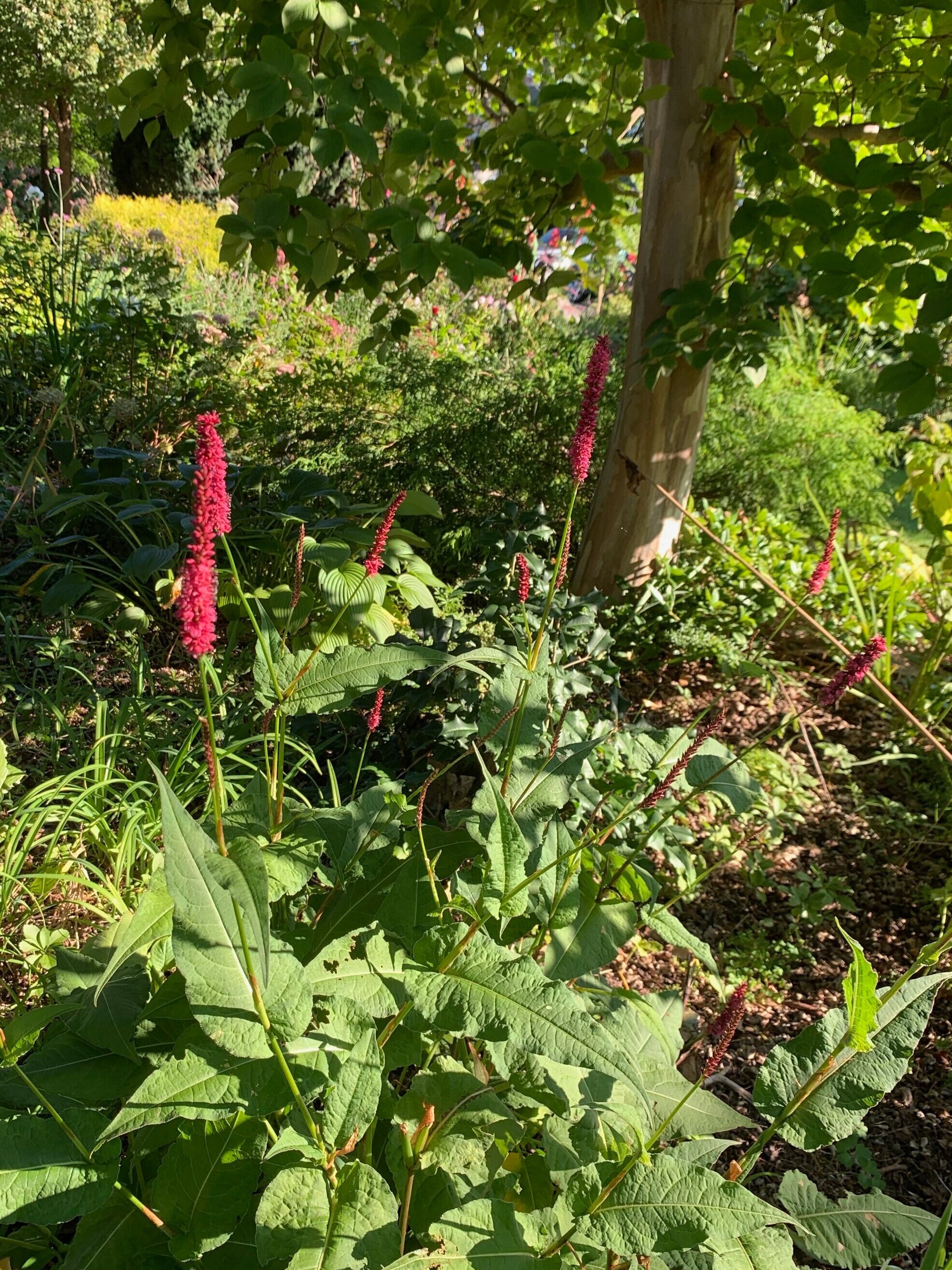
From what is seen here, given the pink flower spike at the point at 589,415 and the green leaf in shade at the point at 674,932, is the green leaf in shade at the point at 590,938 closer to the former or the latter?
the green leaf in shade at the point at 674,932

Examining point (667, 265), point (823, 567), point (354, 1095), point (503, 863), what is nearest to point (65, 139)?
point (667, 265)

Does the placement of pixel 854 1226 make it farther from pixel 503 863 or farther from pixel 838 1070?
pixel 503 863

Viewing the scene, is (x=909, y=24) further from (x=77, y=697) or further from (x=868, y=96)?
(x=77, y=697)

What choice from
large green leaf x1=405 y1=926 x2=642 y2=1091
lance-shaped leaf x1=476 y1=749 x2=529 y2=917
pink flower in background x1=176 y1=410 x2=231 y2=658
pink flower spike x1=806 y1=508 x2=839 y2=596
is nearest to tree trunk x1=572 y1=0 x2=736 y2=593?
pink flower spike x1=806 y1=508 x2=839 y2=596

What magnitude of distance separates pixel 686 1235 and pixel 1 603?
10.8ft

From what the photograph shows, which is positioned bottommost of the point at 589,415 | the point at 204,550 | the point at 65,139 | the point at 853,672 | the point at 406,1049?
the point at 406,1049

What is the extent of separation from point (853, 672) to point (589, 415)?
0.44 meters

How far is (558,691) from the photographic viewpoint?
2.42 meters

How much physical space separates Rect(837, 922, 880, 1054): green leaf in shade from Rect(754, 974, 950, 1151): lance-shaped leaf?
11cm

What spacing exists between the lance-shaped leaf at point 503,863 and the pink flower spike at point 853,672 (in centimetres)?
39

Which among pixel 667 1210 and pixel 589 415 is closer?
pixel 667 1210

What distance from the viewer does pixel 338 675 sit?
1.10m

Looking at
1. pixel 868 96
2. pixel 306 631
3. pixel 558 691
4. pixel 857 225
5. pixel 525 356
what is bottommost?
pixel 558 691

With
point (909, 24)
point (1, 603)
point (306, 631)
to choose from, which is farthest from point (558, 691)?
point (909, 24)
